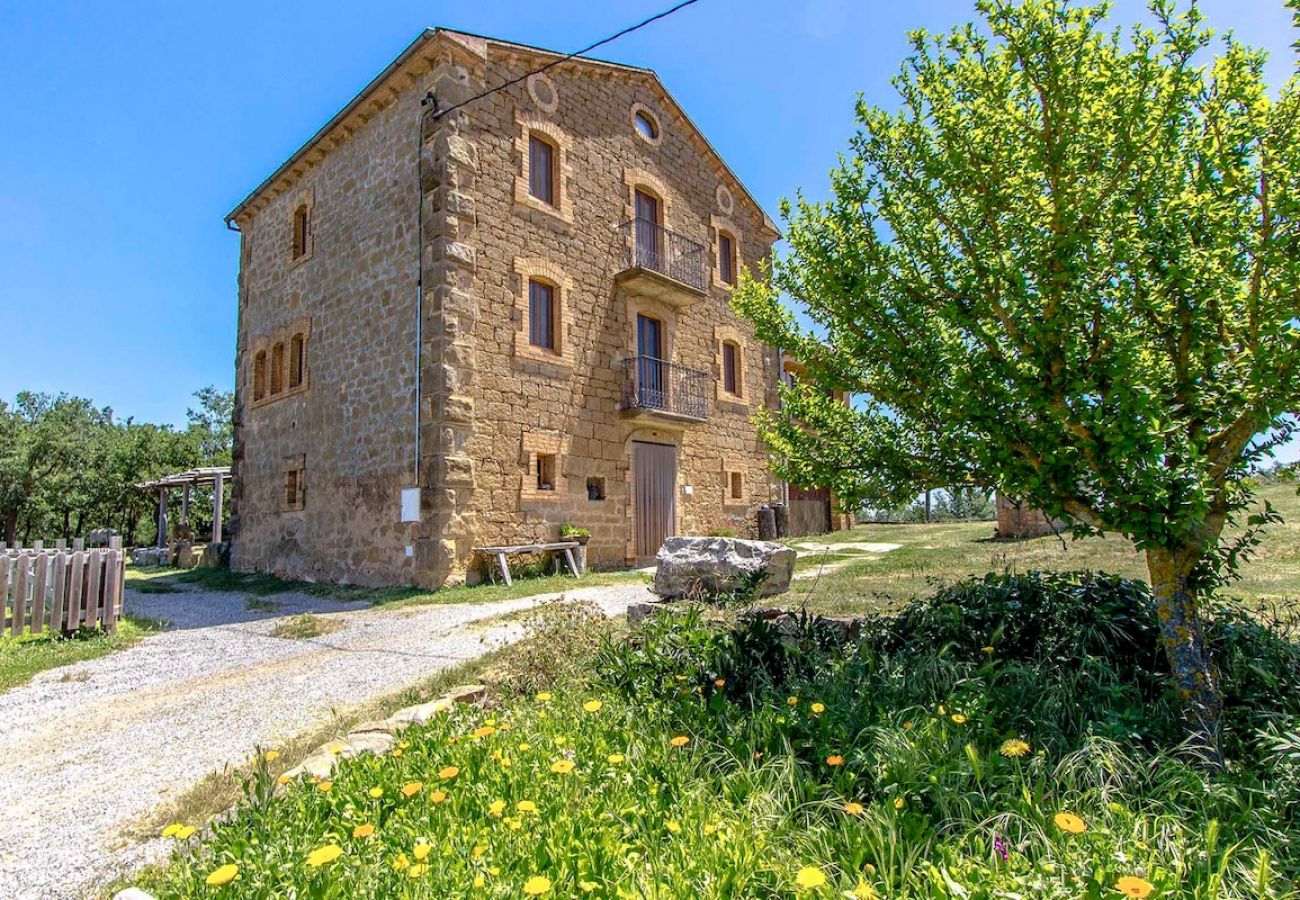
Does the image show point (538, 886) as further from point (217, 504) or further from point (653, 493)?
point (217, 504)

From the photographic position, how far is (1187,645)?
9.56 feet

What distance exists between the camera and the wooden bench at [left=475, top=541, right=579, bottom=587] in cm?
1054

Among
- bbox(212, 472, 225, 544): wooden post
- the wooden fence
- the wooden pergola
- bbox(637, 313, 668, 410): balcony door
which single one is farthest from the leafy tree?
bbox(212, 472, 225, 544): wooden post

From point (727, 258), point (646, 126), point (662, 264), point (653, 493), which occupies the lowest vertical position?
point (653, 493)

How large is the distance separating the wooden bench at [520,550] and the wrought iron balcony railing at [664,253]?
18.1 feet

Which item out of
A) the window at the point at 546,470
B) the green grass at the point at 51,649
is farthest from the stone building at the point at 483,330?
the green grass at the point at 51,649

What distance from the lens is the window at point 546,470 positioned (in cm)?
1195

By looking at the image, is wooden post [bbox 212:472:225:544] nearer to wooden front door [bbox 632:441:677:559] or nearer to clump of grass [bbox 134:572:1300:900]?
wooden front door [bbox 632:441:677:559]

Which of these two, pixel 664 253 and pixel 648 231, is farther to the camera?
pixel 664 253

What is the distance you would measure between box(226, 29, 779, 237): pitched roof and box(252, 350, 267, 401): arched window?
349 cm

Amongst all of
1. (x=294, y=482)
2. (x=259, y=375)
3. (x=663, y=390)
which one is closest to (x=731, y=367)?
(x=663, y=390)

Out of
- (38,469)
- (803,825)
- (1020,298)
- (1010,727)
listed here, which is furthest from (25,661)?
(38,469)

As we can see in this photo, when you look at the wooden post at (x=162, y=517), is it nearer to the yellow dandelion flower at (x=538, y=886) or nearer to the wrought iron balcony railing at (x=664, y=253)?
the wrought iron balcony railing at (x=664, y=253)

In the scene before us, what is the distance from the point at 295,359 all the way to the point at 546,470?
617 cm
